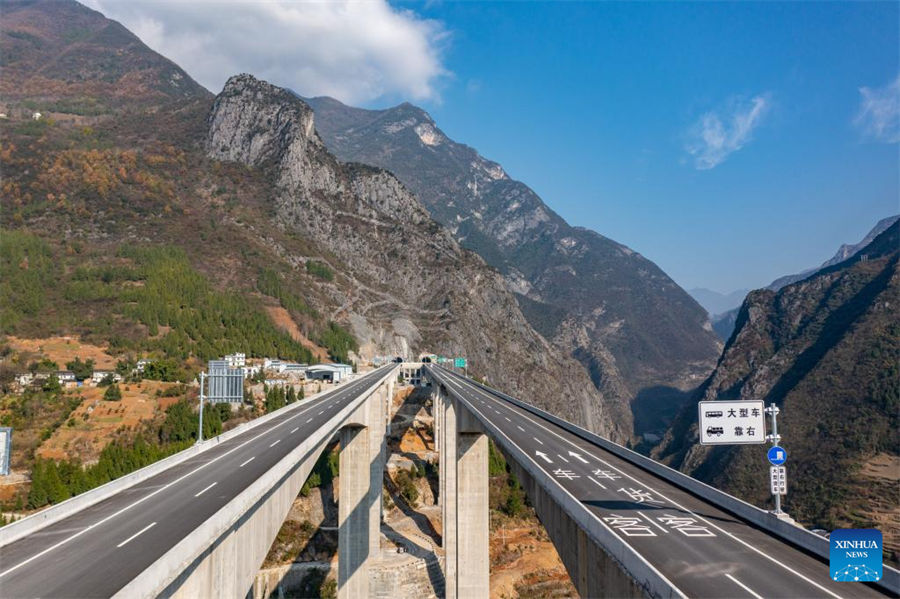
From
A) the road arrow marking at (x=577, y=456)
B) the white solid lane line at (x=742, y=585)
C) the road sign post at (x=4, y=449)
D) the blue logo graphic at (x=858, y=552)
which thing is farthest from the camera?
the road arrow marking at (x=577, y=456)

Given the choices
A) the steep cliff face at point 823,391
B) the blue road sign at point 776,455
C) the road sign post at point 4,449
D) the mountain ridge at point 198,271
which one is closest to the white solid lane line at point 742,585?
the blue road sign at point 776,455

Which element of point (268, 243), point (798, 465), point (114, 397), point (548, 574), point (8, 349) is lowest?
point (548, 574)

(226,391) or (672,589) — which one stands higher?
(226,391)

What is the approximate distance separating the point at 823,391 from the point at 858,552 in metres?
105

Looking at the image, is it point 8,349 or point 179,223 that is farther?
point 179,223

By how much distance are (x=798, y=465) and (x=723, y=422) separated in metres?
78.0

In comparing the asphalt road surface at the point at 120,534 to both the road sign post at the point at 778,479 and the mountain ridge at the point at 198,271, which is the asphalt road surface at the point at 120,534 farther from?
the mountain ridge at the point at 198,271

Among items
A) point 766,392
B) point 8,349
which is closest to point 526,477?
point 8,349

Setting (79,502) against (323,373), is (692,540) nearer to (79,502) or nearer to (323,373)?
(79,502)

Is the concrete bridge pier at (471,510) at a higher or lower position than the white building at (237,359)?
lower

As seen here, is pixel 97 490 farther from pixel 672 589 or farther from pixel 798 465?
pixel 798 465

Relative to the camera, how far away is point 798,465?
3265 inches

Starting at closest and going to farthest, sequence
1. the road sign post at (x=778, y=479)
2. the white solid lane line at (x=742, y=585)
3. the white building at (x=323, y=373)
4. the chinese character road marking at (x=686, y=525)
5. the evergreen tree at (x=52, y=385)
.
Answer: the white solid lane line at (x=742, y=585), the chinese character road marking at (x=686, y=525), the road sign post at (x=778, y=479), the evergreen tree at (x=52, y=385), the white building at (x=323, y=373)

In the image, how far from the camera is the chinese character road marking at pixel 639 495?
21625mm
